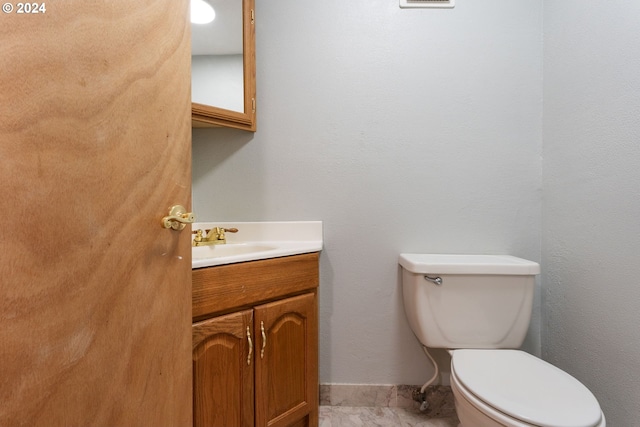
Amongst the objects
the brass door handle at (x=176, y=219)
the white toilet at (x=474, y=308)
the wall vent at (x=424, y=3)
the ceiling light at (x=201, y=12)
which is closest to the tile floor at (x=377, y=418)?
the white toilet at (x=474, y=308)

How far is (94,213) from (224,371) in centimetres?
62

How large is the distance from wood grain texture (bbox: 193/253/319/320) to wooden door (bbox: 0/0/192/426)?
0.40ft

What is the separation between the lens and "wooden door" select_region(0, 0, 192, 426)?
488 millimetres

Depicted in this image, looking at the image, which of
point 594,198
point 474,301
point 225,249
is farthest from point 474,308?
point 225,249

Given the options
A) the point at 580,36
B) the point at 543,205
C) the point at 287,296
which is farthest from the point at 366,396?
the point at 580,36

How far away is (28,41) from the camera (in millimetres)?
494

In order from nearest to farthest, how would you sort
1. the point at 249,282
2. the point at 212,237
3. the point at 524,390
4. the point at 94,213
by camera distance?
the point at 94,213, the point at 524,390, the point at 249,282, the point at 212,237

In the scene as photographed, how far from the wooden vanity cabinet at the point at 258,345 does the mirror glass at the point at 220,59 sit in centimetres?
77

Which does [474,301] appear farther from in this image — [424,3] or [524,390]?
[424,3]

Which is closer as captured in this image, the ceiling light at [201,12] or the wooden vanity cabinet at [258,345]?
the wooden vanity cabinet at [258,345]

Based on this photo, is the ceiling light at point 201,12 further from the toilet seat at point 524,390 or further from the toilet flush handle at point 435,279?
the toilet seat at point 524,390

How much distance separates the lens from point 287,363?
1061 millimetres

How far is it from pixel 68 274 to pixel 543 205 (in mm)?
1730

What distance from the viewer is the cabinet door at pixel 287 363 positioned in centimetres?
98
